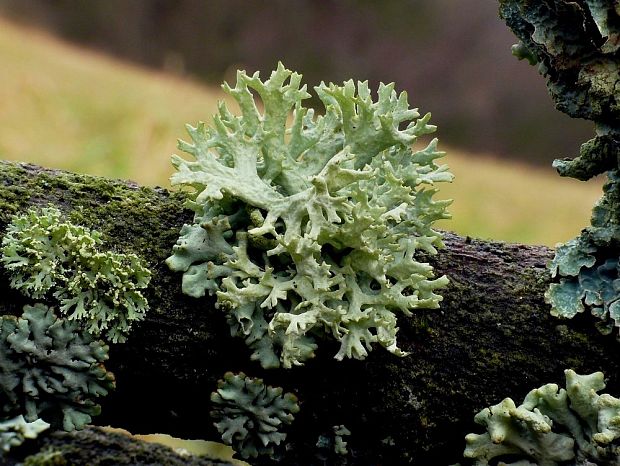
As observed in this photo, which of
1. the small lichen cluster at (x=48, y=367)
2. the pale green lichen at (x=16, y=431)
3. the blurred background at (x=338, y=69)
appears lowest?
the pale green lichen at (x=16, y=431)

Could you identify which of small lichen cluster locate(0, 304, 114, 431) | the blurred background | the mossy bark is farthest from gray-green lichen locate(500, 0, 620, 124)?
the blurred background

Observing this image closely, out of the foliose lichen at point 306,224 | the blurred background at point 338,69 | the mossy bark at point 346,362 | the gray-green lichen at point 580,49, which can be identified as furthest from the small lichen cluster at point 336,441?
the blurred background at point 338,69

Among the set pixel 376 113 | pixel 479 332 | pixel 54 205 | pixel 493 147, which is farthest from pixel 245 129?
pixel 493 147

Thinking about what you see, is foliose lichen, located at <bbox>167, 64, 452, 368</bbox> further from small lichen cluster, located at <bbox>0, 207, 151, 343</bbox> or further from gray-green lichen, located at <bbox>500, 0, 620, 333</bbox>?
gray-green lichen, located at <bbox>500, 0, 620, 333</bbox>

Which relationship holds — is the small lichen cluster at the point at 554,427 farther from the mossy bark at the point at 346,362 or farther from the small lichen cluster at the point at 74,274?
the small lichen cluster at the point at 74,274

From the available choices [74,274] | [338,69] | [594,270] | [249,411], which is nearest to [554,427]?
[594,270]
